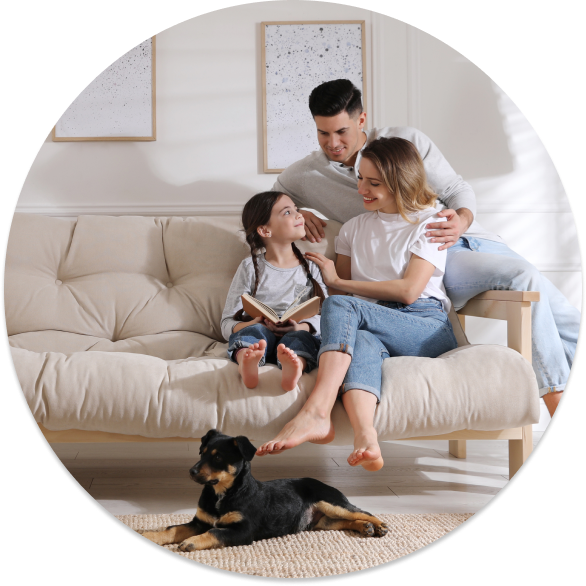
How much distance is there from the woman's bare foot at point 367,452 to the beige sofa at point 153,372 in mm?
30

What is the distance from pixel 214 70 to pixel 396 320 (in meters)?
0.65

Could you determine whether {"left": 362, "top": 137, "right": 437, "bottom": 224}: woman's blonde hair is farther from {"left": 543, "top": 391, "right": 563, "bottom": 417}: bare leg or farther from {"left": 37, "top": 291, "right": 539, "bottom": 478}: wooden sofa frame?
{"left": 543, "top": 391, "right": 563, "bottom": 417}: bare leg

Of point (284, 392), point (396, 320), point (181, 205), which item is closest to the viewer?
point (284, 392)

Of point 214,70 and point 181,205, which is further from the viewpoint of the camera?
point 181,205

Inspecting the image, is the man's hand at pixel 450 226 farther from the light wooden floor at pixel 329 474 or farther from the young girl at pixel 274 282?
the light wooden floor at pixel 329 474

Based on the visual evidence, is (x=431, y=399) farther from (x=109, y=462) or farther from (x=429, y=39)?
(x=429, y=39)

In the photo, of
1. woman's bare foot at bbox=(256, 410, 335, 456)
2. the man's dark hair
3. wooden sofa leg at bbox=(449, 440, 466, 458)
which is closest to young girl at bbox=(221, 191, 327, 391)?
woman's bare foot at bbox=(256, 410, 335, 456)

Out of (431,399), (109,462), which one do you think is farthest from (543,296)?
(109,462)

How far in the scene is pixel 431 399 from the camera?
105 cm

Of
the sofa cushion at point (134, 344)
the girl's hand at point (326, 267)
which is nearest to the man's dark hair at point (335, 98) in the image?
the girl's hand at point (326, 267)

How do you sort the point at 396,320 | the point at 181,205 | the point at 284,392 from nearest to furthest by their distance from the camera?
the point at 284,392
the point at 396,320
the point at 181,205

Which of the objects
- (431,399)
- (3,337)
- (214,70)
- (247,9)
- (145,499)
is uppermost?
(247,9)

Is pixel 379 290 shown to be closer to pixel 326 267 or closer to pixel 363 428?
pixel 326 267

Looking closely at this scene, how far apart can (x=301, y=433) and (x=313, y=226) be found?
0.56 m
